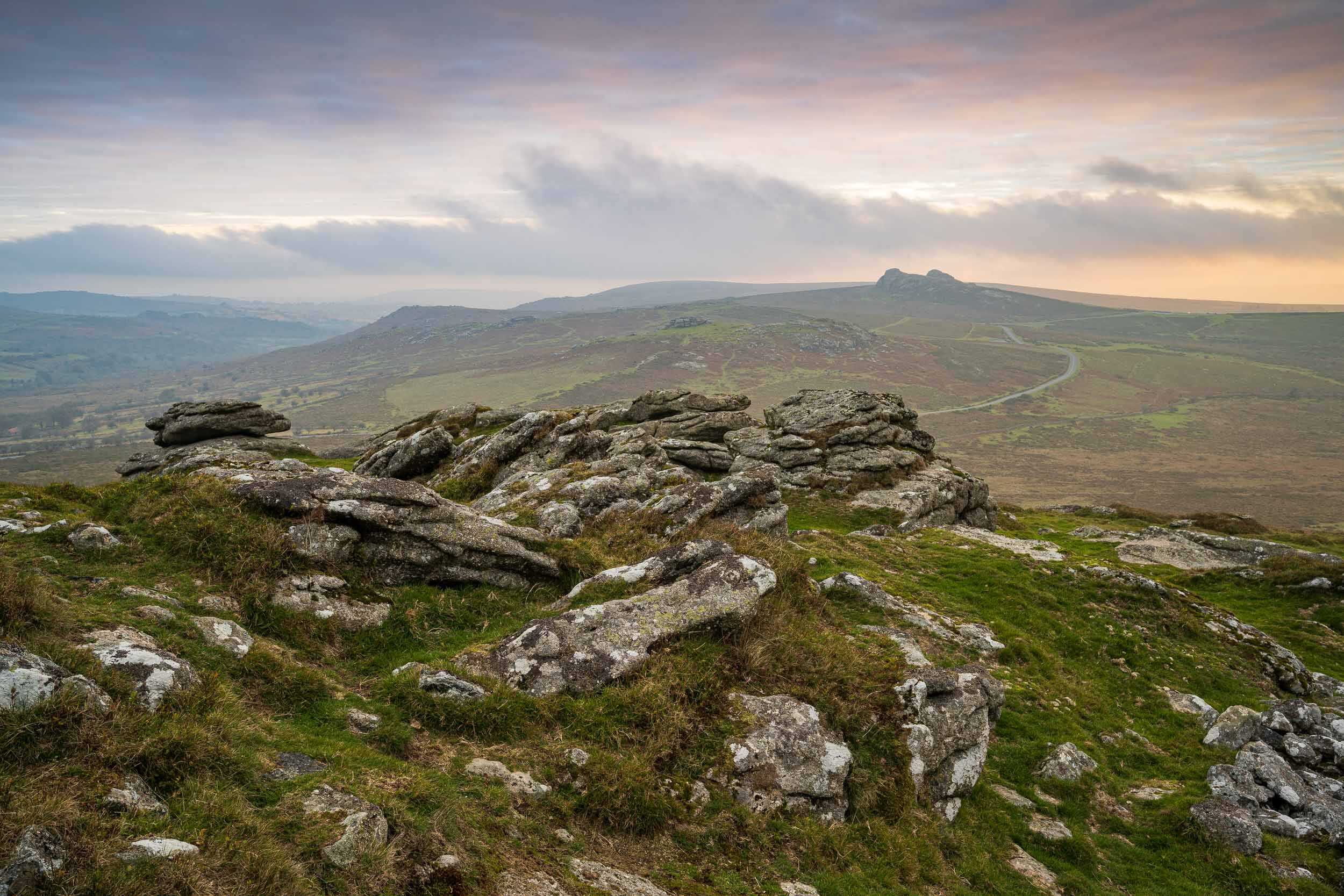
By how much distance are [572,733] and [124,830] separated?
20.8 feet

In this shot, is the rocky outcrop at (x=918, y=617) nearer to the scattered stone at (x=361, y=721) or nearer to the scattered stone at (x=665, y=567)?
the scattered stone at (x=665, y=567)

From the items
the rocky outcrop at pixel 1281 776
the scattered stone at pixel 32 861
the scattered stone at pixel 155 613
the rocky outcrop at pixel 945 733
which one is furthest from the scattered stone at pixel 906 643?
the scattered stone at pixel 155 613

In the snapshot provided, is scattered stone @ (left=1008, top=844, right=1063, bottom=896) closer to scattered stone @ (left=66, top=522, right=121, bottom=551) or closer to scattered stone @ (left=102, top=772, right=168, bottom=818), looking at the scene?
scattered stone @ (left=102, top=772, right=168, bottom=818)

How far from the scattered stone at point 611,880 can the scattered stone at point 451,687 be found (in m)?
3.57

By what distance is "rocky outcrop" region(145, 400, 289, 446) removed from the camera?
58.6 metres

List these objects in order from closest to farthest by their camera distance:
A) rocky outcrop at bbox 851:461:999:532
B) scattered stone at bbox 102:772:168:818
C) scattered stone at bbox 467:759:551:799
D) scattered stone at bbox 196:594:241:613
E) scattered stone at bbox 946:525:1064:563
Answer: scattered stone at bbox 102:772:168:818 → scattered stone at bbox 467:759:551:799 → scattered stone at bbox 196:594:241:613 → scattered stone at bbox 946:525:1064:563 → rocky outcrop at bbox 851:461:999:532

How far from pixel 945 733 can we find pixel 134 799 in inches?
548

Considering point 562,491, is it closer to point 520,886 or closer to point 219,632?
point 219,632

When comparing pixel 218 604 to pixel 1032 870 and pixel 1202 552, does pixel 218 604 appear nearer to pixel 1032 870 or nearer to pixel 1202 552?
pixel 1032 870

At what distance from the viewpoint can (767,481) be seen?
1053 inches

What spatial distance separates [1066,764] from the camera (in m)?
15.9

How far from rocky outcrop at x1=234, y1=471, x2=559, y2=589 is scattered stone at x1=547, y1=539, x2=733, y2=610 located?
5.69ft

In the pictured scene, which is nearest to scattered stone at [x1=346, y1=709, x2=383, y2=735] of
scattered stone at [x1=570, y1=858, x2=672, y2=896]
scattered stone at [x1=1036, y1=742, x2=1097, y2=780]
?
scattered stone at [x1=570, y1=858, x2=672, y2=896]

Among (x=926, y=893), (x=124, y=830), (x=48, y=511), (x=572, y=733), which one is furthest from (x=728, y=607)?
(x=48, y=511)
